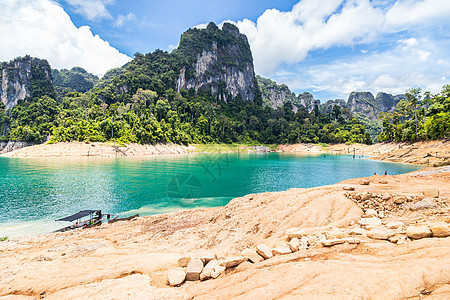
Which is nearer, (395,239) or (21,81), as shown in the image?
(395,239)

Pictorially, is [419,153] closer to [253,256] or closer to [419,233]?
[419,233]

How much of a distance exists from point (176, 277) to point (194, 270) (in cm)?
60

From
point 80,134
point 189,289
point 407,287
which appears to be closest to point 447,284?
Result: point 407,287

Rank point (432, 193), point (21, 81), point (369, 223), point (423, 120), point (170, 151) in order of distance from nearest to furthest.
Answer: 1. point (369, 223)
2. point (432, 193)
3. point (423, 120)
4. point (170, 151)
5. point (21, 81)

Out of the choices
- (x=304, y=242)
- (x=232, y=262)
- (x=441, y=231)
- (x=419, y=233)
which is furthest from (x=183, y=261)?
(x=441, y=231)

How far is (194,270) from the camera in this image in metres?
6.57

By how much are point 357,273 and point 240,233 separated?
694 centimetres

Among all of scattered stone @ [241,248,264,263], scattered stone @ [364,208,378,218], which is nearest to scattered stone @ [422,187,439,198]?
scattered stone @ [364,208,378,218]

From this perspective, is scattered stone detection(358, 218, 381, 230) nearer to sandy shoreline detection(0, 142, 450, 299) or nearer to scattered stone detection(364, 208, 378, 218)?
sandy shoreline detection(0, 142, 450, 299)

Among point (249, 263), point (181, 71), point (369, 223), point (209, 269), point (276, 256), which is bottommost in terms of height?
point (209, 269)

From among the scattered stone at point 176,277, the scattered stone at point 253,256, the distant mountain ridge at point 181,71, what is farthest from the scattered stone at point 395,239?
the distant mountain ridge at point 181,71

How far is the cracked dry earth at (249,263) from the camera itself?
473 centimetres

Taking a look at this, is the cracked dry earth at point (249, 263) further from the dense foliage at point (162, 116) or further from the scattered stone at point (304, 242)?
the dense foliage at point (162, 116)

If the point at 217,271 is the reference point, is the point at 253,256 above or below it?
above
